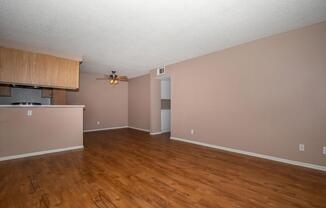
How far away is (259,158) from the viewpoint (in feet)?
11.3

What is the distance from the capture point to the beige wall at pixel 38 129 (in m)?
3.54

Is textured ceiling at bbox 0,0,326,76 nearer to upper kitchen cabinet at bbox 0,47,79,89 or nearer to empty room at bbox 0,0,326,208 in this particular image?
empty room at bbox 0,0,326,208

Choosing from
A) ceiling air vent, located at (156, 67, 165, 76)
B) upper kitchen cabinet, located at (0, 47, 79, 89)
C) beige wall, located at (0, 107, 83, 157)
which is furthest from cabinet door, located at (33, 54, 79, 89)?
ceiling air vent, located at (156, 67, 165, 76)

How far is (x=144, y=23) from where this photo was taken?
2801 mm

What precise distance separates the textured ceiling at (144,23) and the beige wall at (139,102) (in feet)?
10.5

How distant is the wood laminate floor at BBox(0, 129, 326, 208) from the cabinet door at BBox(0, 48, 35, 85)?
182 centimetres

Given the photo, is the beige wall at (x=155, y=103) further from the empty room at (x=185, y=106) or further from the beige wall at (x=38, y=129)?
the beige wall at (x=38, y=129)

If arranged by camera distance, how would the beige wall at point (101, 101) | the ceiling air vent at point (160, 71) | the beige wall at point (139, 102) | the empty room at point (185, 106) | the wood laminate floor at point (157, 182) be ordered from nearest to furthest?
1. the wood laminate floor at point (157, 182)
2. the empty room at point (185, 106)
3. the ceiling air vent at point (160, 71)
4. the beige wall at point (101, 101)
5. the beige wall at point (139, 102)

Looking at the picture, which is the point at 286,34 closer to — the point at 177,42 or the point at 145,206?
the point at 177,42

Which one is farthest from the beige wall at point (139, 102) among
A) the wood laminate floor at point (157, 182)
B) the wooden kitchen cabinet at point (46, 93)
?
the wood laminate floor at point (157, 182)

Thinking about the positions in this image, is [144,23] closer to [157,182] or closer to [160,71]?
[157,182]

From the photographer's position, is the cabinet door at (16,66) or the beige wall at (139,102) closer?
the cabinet door at (16,66)

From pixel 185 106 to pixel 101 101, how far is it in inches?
167

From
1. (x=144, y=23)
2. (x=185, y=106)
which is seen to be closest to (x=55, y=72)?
(x=144, y=23)
